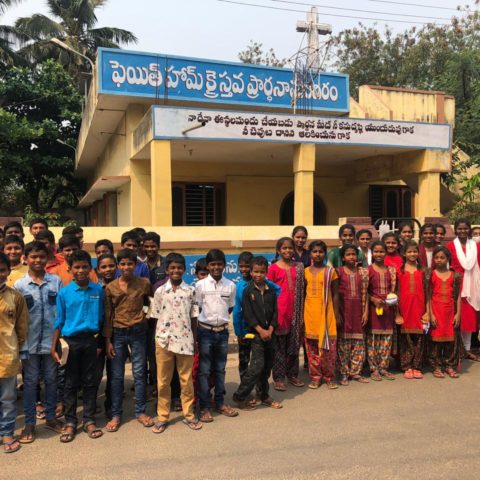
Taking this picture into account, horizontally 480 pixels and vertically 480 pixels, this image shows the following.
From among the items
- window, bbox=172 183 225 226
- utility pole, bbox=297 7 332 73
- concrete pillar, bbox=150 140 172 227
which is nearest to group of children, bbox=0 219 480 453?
concrete pillar, bbox=150 140 172 227

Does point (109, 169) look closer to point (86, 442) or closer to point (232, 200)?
point (232, 200)

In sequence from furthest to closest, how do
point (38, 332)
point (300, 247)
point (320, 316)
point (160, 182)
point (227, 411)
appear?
point (160, 182)
point (300, 247)
point (320, 316)
point (227, 411)
point (38, 332)

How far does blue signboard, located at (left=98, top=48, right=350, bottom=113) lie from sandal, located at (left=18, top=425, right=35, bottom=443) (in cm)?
885

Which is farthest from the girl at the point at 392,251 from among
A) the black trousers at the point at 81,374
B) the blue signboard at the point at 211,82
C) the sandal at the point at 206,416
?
the blue signboard at the point at 211,82

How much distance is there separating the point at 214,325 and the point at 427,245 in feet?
9.32

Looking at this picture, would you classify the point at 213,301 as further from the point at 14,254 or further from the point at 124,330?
the point at 14,254

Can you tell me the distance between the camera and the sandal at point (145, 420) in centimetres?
362

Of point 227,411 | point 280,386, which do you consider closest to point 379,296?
point 280,386

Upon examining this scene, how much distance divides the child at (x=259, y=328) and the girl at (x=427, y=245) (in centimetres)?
223

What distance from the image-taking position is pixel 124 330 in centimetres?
369

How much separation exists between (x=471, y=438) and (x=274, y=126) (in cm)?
805

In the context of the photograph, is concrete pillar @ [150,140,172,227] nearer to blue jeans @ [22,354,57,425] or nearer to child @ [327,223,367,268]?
child @ [327,223,367,268]

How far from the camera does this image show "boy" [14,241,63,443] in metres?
3.48

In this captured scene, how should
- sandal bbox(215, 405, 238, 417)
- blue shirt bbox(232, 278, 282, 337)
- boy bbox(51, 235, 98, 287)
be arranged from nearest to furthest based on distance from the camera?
sandal bbox(215, 405, 238, 417) → blue shirt bbox(232, 278, 282, 337) → boy bbox(51, 235, 98, 287)
